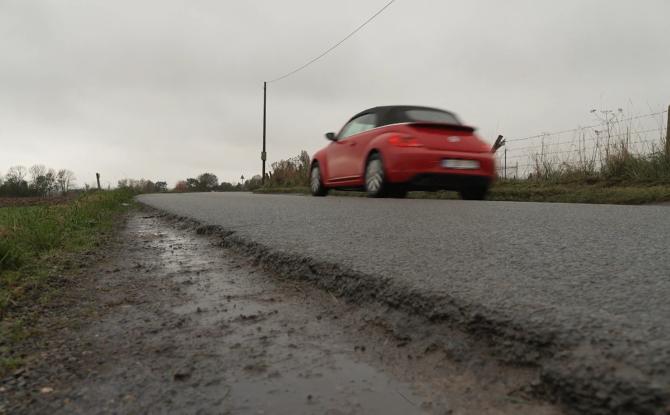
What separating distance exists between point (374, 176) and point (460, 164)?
1.29m

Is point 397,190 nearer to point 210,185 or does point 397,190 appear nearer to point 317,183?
point 317,183

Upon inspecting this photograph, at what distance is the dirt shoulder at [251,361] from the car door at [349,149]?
19.9 feet

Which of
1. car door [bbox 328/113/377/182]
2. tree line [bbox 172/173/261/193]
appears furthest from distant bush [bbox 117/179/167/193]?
car door [bbox 328/113/377/182]

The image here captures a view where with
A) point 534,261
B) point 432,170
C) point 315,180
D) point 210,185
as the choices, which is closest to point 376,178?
point 432,170

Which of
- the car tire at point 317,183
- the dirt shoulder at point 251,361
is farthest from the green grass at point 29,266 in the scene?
the car tire at point 317,183

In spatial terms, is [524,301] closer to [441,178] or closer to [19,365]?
[19,365]

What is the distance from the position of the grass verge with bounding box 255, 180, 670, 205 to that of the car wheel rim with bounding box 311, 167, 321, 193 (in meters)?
2.04

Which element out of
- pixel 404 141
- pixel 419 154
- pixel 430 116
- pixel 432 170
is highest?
pixel 430 116

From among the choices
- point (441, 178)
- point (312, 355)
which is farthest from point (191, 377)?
point (441, 178)

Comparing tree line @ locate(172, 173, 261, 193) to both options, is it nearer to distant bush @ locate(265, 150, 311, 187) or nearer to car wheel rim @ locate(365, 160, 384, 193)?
distant bush @ locate(265, 150, 311, 187)

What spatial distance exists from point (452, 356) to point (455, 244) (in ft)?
4.37

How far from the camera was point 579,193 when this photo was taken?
8.27m

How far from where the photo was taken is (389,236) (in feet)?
9.69

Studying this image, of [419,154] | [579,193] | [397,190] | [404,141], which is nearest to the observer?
[419,154]
